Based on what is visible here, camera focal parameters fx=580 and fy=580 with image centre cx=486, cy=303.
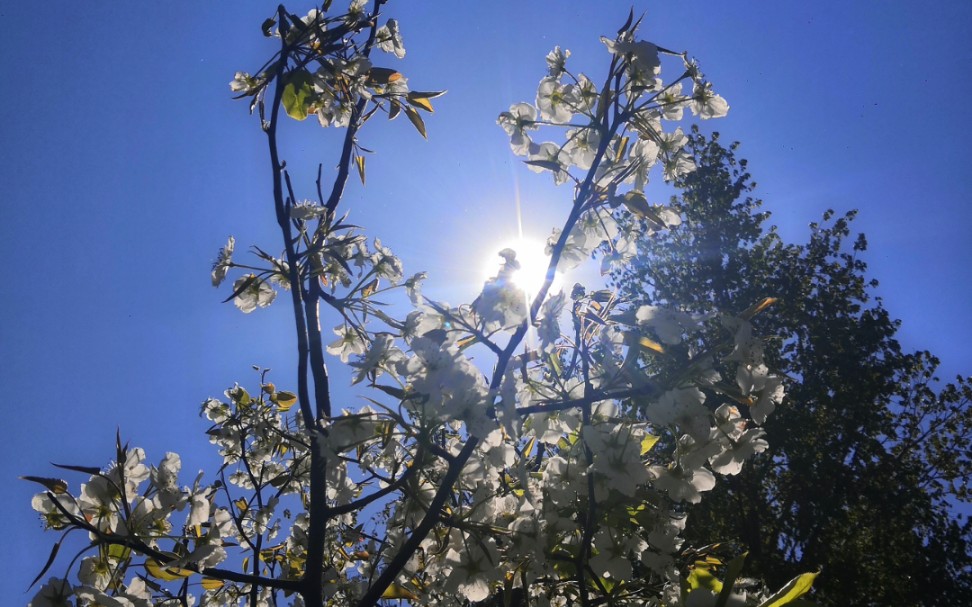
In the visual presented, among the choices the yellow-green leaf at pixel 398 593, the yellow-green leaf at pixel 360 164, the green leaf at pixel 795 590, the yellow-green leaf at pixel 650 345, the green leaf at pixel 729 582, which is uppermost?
the yellow-green leaf at pixel 360 164

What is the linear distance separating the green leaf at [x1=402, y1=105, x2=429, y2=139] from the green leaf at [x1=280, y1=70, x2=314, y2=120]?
39 centimetres

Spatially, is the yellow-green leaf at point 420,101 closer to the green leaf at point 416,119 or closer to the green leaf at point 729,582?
the green leaf at point 416,119

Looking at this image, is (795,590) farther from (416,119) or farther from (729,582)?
(416,119)

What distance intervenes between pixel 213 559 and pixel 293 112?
163cm

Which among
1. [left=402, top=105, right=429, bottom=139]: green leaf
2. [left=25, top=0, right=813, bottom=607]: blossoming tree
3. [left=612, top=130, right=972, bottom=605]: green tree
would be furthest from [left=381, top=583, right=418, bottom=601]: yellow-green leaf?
[left=612, top=130, right=972, bottom=605]: green tree

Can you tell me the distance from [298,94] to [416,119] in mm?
466

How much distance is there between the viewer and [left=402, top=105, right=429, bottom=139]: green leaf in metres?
2.35

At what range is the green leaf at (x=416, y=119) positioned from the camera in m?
2.35

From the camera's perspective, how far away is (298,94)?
2129 millimetres

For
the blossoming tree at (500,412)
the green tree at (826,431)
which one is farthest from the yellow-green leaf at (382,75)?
the green tree at (826,431)

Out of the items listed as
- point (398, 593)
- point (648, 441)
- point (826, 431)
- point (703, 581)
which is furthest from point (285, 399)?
point (826, 431)

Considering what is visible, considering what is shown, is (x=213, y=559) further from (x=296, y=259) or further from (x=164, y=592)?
(x=296, y=259)

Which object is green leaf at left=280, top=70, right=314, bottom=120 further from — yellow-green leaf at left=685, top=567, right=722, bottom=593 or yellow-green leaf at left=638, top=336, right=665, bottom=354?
yellow-green leaf at left=685, top=567, right=722, bottom=593

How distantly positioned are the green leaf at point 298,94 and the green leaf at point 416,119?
392 millimetres
